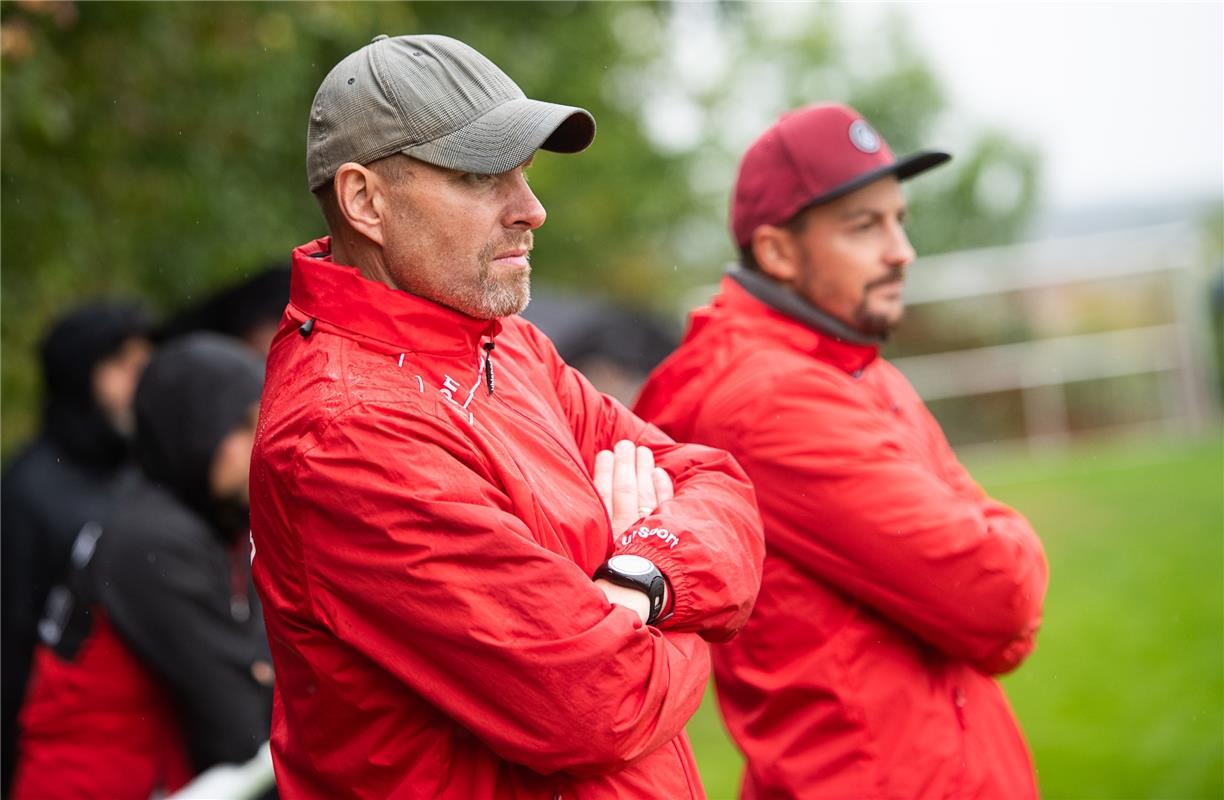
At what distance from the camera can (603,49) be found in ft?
61.8

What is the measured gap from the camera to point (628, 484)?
10.2 feet

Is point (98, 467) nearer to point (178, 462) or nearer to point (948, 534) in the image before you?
point (178, 462)

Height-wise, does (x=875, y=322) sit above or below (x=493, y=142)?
below

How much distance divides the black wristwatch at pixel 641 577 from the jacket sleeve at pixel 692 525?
3 centimetres

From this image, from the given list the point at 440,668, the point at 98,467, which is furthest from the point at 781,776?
the point at 98,467

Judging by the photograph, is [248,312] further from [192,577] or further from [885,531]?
[885,531]

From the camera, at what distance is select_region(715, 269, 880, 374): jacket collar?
3.98 meters

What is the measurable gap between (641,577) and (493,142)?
32.4 inches

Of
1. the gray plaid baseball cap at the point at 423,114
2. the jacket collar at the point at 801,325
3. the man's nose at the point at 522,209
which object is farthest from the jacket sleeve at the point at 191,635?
the man's nose at the point at 522,209

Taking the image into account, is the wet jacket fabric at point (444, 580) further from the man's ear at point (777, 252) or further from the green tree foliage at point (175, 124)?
the green tree foliage at point (175, 124)

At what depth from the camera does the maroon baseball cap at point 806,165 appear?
4094mm

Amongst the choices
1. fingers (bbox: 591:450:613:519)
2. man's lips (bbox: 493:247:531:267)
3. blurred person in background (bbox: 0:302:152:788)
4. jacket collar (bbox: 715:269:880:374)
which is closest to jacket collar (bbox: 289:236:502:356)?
man's lips (bbox: 493:247:531:267)

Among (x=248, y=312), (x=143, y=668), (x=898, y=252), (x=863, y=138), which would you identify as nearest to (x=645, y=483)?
(x=898, y=252)

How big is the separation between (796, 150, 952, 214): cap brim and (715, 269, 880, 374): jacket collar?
0.25 meters
